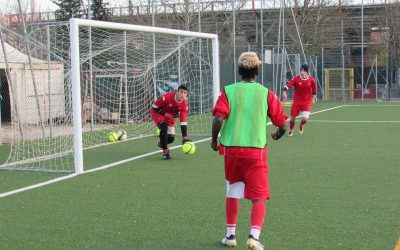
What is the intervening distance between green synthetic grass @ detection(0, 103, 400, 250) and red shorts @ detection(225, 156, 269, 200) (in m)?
0.58

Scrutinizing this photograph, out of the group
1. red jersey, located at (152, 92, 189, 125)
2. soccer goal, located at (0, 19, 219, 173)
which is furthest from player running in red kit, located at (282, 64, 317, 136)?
red jersey, located at (152, 92, 189, 125)

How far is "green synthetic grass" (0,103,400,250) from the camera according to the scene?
6.05 meters

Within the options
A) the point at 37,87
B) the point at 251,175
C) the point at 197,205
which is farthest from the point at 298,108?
the point at 251,175

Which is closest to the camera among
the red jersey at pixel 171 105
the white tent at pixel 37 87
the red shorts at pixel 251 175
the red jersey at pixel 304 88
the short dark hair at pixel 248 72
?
the red shorts at pixel 251 175

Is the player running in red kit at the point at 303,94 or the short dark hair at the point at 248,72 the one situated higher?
the short dark hair at the point at 248,72

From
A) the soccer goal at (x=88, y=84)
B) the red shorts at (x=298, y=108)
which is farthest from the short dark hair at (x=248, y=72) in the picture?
the red shorts at (x=298, y=108)

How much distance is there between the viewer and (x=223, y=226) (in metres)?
6.54

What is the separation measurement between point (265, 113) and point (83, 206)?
3.01 m

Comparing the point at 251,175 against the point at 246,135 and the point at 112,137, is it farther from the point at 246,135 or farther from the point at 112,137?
the point at 112,137

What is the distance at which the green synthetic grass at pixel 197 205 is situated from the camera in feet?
19.9

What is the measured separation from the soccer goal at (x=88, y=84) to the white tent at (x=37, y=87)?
0.09 feet

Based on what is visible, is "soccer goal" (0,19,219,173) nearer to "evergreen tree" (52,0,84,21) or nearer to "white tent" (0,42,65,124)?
"white tent" (0,42,65,124)

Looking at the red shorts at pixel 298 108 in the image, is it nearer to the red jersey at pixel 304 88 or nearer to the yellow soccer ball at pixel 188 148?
the red jersey at pixel 304 88

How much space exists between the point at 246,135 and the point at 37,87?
470 inches
